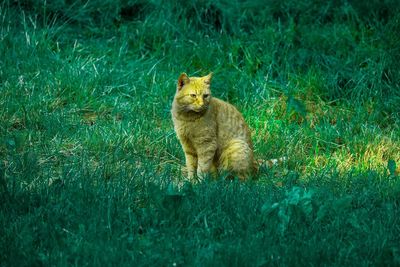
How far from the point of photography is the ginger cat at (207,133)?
6.81 m

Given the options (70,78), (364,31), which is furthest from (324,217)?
(364,31)

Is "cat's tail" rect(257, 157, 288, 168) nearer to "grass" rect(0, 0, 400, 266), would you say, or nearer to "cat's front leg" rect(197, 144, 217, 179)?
"grass" rect(0, 0, 400, 266)

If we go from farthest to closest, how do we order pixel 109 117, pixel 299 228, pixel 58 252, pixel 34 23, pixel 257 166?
pixel 34 23 → pixel 109 117 → pixel 257 166 → pixel 299 228 → pixel 58 252

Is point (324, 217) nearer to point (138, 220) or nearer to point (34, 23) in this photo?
point (138, 220)

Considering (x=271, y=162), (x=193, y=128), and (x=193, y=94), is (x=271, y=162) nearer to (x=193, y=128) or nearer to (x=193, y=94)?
(x=193, y=128)

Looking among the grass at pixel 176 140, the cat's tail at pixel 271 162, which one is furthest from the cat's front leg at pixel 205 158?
the cat's tail at pixel 271 162

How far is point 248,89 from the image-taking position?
8797 mm

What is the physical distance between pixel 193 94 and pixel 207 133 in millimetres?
390

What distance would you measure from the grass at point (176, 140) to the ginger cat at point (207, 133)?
26 centimetres

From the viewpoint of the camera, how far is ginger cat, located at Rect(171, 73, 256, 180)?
6809mm

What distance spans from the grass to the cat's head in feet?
2.10

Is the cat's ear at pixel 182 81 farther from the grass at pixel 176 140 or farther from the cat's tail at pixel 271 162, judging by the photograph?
the cat's tail at pixel 271 162

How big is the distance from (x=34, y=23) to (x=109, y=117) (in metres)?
2.07

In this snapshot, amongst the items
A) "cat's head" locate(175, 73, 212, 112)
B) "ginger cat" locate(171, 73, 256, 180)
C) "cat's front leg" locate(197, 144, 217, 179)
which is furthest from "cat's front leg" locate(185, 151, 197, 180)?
"cat's head" locate(175, 73, 212, 112)
